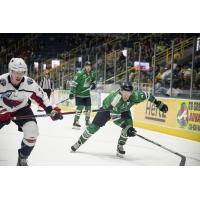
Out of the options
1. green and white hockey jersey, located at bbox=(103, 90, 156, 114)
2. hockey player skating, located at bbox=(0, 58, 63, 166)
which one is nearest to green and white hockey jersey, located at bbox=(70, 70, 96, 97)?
green and white hockey jersey, located at bbox=(103, 90, 156, 114)

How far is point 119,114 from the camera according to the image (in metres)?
4.09

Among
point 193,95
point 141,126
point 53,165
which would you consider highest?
point 193,95

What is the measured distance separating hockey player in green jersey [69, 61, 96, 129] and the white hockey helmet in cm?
56

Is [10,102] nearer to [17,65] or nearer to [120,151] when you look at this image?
[17,65]

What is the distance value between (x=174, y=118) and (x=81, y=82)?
0.97m

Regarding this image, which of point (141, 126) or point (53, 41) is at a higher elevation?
point (53, 41)

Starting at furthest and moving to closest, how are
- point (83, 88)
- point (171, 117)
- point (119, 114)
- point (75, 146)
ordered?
point (171, 117) → point (83, 88) → point (119, 114) → point (75, 146)

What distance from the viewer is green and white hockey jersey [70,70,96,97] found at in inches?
163

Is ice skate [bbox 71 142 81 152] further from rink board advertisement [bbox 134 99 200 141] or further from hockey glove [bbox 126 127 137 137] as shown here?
rink board advertisement [bbox 134 99 200 141]

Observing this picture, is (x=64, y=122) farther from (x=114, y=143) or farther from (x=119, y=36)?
(x=119, y=36)

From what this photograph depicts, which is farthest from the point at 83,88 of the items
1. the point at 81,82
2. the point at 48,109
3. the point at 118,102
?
the point at 48,109

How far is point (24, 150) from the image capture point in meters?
3.77

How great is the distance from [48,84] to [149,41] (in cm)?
94
